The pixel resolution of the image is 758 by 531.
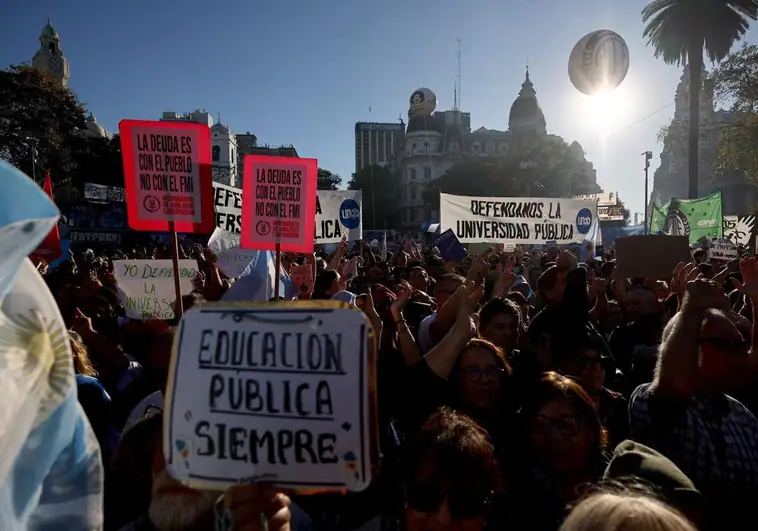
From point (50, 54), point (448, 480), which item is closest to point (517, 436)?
point (448, 480)

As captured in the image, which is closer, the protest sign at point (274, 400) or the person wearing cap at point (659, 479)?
the protest sign at point (274, 400)

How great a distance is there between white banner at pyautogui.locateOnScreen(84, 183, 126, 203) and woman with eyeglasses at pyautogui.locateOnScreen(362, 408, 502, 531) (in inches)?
1017

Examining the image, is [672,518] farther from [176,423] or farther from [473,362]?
[473,362]

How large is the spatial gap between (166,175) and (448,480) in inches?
124

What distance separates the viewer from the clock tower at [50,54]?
72688 mm

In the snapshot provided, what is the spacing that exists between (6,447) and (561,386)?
6.55ft

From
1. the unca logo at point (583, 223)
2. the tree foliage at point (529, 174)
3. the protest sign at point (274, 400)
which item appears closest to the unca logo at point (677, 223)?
the unca logo at point (583, 223)

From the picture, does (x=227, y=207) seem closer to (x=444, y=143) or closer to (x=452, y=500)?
(x=452, y=500)

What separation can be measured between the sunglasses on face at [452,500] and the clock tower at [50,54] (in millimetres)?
84523

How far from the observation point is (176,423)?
1.58 m

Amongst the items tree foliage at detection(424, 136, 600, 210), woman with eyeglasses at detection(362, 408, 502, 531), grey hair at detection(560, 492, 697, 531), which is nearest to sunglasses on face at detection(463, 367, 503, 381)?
woman with eyeglasses at detection(362, 408, 502, 531)

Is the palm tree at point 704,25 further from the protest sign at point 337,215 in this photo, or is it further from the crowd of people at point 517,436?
the crowd of people at point 517,436

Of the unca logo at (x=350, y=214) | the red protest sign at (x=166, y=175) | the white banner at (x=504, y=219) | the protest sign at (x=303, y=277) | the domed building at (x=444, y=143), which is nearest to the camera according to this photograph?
the red protest sign at (x=166, y=175)

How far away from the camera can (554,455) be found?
236cm
